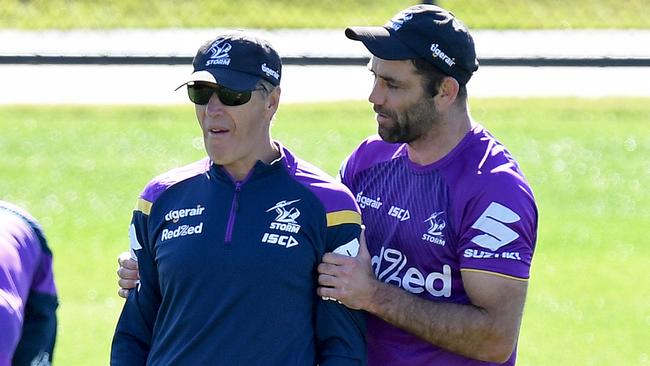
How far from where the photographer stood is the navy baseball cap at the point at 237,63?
384 centimetres

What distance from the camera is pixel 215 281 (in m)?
3.76

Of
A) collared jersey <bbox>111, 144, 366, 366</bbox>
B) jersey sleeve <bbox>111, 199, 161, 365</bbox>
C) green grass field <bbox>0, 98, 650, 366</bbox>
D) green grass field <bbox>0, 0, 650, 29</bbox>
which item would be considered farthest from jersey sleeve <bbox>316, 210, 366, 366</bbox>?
green grass field <bbox>0, 0, 650, 29</bbox>

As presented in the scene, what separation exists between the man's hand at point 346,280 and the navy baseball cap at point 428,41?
0.70 metres

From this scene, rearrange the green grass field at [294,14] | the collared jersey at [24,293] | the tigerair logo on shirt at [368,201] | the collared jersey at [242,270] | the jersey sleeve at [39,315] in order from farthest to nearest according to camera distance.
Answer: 1. the green grass field at [294,14]
2. the tigerair logo on shirt at [368,201]
3. the collared jersey at [242,270]
4. the jersey sleeve at [39,315]
5. the collared jersey at [24,293]

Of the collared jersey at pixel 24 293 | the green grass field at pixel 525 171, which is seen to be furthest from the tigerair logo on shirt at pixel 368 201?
the green grass field at pixel 525 171

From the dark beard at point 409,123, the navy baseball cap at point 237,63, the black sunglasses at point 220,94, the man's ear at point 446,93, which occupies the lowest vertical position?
the dark beard at point 409,123

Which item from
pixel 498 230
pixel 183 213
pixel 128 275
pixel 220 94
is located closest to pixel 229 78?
pixel 220 94

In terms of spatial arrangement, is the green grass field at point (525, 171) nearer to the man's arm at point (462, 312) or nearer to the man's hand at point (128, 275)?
the man's hand at point (128, 275)

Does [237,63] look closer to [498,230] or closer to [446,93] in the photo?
[446,93]

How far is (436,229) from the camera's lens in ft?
13.3

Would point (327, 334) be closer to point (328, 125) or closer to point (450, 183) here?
point (450, 183)

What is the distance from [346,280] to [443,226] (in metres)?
0.42

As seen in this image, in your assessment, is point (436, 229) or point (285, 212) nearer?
point (285, 212)

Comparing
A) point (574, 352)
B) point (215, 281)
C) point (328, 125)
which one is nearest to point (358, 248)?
point (215, 281)
